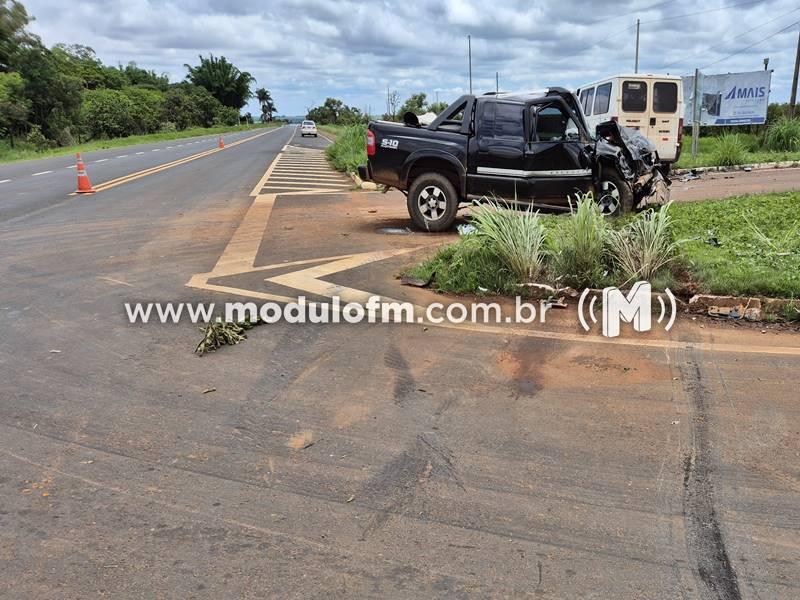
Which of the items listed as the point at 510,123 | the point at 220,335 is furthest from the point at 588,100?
the point at 220,335

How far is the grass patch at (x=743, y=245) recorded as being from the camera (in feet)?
19.1

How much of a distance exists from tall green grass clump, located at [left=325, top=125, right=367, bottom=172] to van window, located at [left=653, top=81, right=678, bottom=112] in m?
8.08

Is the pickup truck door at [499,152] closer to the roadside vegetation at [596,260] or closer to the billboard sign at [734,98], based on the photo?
the roadside vegetation at [596,260]

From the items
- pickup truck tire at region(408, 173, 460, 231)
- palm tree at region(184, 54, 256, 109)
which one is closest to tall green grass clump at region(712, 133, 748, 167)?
pickup truck tire at region(408, 173, 460, 231)

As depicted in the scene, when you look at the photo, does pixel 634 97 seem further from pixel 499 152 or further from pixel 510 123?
pixel 499 152

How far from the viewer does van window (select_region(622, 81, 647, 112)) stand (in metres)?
15.7

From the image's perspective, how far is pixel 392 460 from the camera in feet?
11.2

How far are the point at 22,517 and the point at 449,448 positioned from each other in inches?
83.2

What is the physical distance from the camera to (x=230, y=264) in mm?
7750

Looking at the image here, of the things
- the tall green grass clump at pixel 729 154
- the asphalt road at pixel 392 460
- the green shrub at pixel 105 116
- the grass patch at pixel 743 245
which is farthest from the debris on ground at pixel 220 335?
the green shrub at pixel 105 116

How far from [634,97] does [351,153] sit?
10338mm

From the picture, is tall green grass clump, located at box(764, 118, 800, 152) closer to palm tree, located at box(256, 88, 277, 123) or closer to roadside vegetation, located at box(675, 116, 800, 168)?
roadside vegetation, located at box(675, 116, 800, 168)

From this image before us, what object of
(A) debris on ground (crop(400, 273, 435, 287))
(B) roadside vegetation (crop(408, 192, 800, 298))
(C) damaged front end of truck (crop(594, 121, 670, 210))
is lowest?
(A) debris on ground (crop(400, 273, 435, 287))

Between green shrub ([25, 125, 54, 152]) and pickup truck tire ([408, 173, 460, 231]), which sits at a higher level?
green shrub ([25, 125, 54, 152])
